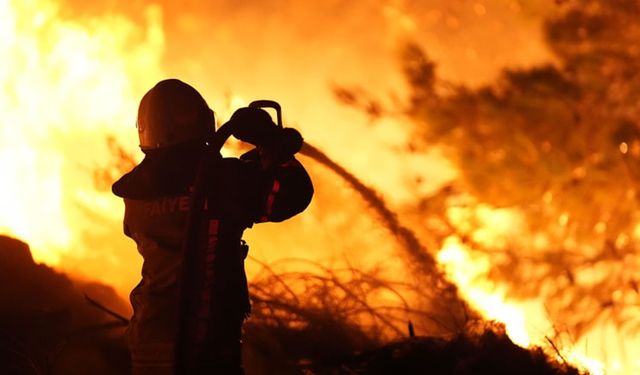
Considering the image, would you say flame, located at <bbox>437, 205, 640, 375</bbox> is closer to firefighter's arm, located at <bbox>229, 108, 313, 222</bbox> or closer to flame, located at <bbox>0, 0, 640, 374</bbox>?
flame, located at <bbox>0, 0, 640, 374</bbox>

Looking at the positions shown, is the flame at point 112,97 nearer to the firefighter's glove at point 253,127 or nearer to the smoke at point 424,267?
the smoke at point 424,267

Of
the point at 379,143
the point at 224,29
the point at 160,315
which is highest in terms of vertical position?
the point at 224,29

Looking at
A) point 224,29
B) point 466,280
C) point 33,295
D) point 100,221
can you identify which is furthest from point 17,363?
point 224,29

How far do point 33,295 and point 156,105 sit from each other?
3.80 meters

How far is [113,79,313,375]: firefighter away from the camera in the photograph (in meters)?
2.49

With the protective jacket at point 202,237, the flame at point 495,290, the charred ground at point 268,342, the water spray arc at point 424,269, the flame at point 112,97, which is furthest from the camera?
the flame at point 112,97

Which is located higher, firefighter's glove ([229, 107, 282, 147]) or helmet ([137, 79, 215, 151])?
helmet ([137, 79, 215, 151])

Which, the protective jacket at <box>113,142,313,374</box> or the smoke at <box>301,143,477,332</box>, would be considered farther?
the smoke at <box>301,143,477,332</box>

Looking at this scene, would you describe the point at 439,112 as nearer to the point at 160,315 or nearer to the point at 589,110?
the point at 589,110

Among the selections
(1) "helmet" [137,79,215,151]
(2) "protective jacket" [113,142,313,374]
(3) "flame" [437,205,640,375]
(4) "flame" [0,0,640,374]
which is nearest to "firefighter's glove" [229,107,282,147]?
(2) "protective jacket" [113,142,313,374]

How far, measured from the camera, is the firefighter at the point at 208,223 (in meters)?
2.49

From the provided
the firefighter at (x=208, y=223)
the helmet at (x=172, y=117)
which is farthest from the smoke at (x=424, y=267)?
the firefighter at (x=208, y=223)

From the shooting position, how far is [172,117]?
269 cm

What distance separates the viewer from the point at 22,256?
6.07 meters
